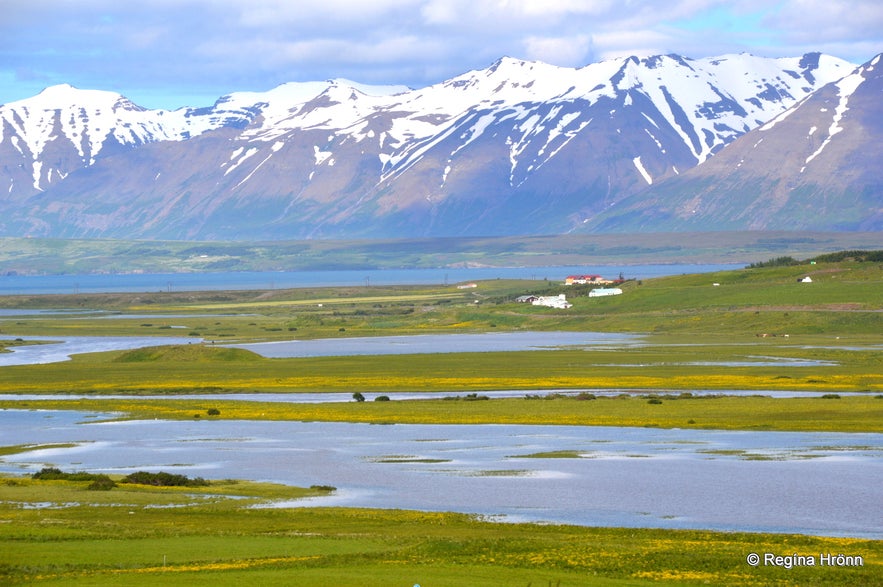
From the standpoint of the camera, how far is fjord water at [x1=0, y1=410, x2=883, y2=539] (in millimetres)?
45875

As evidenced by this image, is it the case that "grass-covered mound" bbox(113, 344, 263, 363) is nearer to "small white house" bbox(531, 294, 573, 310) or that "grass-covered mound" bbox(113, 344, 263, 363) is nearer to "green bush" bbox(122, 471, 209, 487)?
"green bush" bbox(122, 471, 209, 487)

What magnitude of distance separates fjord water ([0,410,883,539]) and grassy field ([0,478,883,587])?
3958 mm

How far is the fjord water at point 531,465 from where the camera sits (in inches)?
1806

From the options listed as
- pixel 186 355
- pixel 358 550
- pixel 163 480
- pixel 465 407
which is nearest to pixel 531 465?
pixel 163 480

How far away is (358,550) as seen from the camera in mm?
36906

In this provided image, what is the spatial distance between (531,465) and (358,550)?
69.4ft

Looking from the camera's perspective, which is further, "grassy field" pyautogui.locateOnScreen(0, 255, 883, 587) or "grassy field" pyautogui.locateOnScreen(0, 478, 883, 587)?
"grassy field" pyautogui.locateOnScreen(0, 255, 883, 587)

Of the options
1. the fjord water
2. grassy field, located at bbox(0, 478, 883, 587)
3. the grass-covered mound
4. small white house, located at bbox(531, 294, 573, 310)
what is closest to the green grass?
the fjord water

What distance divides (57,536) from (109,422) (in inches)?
1585

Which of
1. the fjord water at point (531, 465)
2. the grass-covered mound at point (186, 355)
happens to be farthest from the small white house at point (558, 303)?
the fjord water at point (531, 465)

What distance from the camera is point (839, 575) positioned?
3309 centimetres

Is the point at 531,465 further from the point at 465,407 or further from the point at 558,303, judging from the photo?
the point at 558,303

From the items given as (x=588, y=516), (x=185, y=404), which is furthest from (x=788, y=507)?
(x=185, y=404)

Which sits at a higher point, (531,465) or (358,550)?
(358,550)
